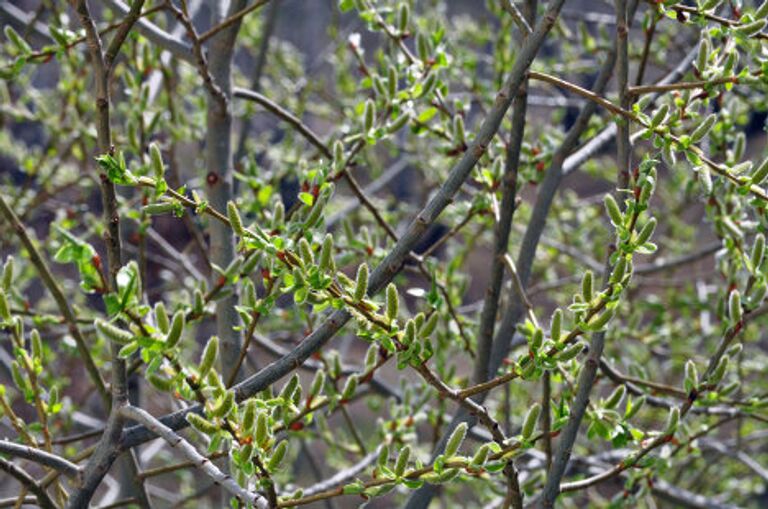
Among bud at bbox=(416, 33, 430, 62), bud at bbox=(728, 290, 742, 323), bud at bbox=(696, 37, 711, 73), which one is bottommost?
bud at bbox=(728, 290, 742, 323)

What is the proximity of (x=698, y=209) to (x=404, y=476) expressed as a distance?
226 inches

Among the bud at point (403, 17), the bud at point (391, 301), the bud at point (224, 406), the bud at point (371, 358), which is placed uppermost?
the bud at point (403, 17)

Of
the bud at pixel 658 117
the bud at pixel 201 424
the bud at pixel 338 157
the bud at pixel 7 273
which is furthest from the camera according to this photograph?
the bud at pixel 338 157

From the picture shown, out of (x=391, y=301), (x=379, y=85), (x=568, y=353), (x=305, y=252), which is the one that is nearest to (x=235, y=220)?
(x=305, y=252)

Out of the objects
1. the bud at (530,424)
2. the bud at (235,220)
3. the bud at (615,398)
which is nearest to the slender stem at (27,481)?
the bud at (235,220)

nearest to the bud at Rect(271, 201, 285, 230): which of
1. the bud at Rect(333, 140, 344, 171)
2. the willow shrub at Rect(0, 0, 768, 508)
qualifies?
the willow shrub at Rect(0, 0, 768, 508)

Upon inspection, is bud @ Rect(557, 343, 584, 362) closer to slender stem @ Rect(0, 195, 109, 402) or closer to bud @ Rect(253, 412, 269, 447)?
bud @ Rect(253, 412, 269, 447)

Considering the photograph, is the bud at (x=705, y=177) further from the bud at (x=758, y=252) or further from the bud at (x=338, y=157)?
the bud at (x=338, y=157)

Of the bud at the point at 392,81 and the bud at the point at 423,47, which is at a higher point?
the bud at the point at 423,47

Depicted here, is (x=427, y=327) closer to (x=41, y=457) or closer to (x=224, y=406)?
(x=224, y=406)

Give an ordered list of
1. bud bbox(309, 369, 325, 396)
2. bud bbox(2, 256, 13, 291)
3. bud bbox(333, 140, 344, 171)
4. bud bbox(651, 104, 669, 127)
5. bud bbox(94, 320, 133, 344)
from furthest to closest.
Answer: bud bbox(333, 140, 344, 171) < bud bbox(309, 369, 325, 396) < bud bbox(2, 256, 13, 291) < bud bbox(651, 104, 669, 127) < bud bbox(94, 320, 133, 344)

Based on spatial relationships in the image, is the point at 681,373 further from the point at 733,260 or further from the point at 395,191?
the point at 395,191

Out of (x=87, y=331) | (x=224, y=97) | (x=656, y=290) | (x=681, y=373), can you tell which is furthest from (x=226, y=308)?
(x=656, y=290)

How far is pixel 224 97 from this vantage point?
1.81 meters
